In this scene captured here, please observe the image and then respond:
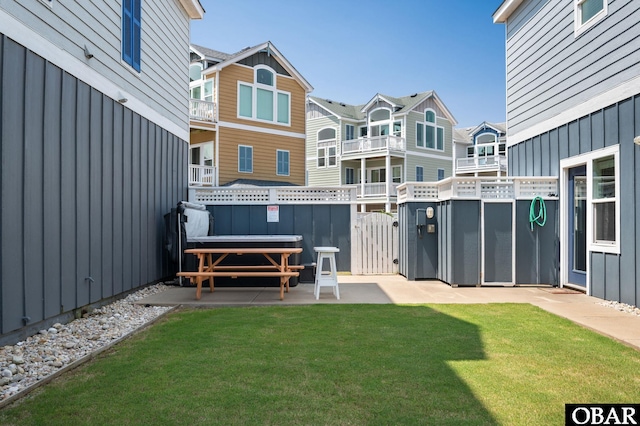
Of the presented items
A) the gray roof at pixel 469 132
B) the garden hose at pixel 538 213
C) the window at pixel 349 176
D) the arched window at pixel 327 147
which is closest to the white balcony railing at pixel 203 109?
the arched window at pixel 327 147

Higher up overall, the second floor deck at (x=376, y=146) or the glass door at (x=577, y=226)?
the second floor deck at (x=376, y=146)

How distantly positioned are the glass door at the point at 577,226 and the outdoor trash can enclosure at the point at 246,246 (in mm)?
5419

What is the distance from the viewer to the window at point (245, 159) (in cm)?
1848

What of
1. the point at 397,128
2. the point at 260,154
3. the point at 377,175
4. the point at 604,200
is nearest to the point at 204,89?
the point at 260,154

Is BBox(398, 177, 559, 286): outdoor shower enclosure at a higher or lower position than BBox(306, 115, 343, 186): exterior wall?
lower

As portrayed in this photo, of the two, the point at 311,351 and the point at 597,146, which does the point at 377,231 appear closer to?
the point at 597,146

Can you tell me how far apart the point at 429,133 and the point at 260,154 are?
14.1m

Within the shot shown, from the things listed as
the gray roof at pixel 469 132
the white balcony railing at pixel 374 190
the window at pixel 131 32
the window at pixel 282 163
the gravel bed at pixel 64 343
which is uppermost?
the gray roof at pixel 469 132

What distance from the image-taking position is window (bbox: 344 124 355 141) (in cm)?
2869

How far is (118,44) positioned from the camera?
7102 millimetres

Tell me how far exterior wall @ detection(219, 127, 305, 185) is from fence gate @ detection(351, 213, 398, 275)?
8.72 m

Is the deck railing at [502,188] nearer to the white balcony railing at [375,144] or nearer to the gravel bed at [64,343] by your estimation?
the gravel bed at [64,343]

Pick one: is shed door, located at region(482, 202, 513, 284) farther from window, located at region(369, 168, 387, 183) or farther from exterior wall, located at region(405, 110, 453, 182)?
window, located at region(369, 168, 387, 183)

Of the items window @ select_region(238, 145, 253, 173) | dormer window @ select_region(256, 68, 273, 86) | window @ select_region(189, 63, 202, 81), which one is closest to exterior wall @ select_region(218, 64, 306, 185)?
window @ select_region(238, 145, 253, 173)
